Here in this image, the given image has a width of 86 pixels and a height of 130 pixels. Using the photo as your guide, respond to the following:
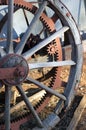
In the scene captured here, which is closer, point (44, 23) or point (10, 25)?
point (10, 25)

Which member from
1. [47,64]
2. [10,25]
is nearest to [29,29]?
[10,25]

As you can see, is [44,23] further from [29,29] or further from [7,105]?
[7,105]

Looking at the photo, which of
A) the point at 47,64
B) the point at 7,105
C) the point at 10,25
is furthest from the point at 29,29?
the point at 7,105

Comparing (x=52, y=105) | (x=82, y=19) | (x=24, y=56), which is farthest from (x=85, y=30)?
(x=24, y=56)

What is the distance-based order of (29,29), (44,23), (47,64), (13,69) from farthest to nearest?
(44,23)
(47,64)
(29,29)
(13,69)

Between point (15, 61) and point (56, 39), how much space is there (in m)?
0.76

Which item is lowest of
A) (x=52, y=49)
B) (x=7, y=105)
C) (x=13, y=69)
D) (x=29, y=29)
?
(x=7, y=105)

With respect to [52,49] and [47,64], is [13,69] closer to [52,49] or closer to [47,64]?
[47,64]

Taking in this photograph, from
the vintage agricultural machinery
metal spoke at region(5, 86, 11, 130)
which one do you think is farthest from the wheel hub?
metal spoke at region(5, 86, 11, 130)

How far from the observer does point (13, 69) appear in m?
3.88

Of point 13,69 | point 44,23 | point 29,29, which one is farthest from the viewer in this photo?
point 44,23

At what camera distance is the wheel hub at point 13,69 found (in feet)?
12.6

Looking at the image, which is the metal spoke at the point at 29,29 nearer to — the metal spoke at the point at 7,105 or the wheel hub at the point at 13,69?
the wheel hub at the point at 13,69

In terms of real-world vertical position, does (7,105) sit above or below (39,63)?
below
